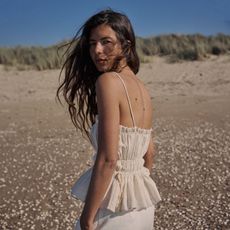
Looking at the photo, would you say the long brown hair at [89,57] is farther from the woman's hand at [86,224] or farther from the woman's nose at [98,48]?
the woman's hand at [86,224]

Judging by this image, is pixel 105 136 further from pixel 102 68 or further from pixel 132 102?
pixel 102 68

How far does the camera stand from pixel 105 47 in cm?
235

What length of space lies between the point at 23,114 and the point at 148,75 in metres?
7.67

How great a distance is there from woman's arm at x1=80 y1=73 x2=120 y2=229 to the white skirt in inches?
5.8

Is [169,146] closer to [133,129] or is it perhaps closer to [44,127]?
[44,127]

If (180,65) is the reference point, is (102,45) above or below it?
above

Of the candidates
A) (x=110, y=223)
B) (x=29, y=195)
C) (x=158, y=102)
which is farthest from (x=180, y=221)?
(x=158, y=102)

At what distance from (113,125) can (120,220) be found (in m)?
0.47

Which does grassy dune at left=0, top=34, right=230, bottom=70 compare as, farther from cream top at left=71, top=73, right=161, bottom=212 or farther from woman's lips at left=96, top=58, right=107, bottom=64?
cream top at left=71, top=73, right=161, bottom=212

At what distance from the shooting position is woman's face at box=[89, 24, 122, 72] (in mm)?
2348

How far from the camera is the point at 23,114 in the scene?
12.6 m

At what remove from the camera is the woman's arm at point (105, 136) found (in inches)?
83.6

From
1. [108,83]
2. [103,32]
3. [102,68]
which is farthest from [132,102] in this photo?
[103,32]

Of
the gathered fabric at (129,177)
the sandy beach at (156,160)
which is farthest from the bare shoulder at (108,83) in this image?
the sandy beach at (156,160)
